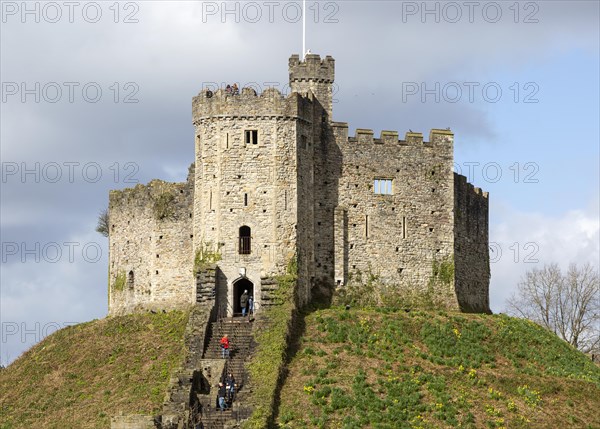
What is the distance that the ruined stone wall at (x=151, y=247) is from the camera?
8762 cm

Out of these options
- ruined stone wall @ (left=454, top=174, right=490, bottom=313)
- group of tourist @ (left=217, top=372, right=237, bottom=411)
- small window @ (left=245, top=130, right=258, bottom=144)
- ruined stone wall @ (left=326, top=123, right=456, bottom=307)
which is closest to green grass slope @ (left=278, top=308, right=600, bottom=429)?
group of tourist @ (left=217, top=372, right=237, bottom=411)

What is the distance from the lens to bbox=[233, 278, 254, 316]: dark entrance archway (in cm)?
8219

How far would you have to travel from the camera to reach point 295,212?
3253 inches

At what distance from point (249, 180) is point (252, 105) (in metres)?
3.95

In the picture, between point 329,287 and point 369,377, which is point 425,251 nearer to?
point 329,287

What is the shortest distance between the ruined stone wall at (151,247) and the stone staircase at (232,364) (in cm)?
629

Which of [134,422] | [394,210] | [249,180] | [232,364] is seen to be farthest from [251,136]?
[134,422]

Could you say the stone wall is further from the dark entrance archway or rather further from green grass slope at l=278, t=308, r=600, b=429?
the dark entrance archway

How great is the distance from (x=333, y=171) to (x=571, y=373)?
16.8 m

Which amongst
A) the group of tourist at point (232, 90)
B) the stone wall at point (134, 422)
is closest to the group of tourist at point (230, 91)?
the group of tourist at point (232, 90)

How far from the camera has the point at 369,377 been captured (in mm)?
74750

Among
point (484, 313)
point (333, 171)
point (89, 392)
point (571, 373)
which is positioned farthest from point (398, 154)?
point (89, 392)

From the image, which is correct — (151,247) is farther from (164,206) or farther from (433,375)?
(433,375)

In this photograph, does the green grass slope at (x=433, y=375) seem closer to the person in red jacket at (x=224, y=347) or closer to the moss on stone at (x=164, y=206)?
the person in red jacket at (x=224, y=347)
